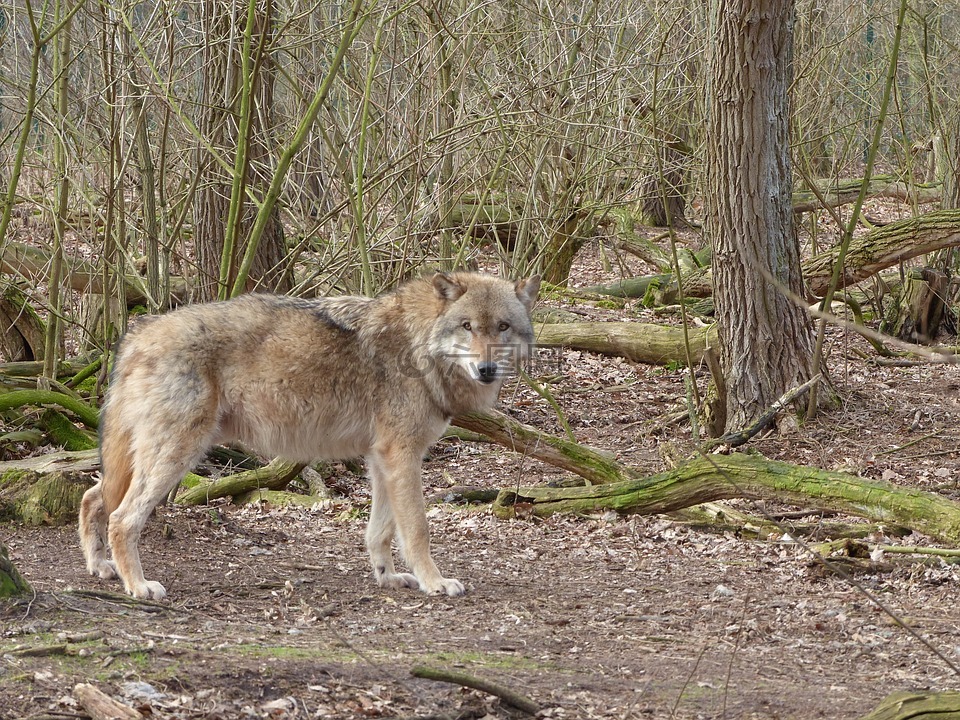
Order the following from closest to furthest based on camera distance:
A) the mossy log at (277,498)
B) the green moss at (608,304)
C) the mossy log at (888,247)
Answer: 1. the mossy log at (277,498)
2. the mossy log at (888,247)
3. the green moss at (608,304)

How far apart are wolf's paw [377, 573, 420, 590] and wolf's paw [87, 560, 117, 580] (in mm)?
1515

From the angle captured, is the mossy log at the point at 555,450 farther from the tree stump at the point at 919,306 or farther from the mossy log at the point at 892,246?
the tree stump at the point at 919,306

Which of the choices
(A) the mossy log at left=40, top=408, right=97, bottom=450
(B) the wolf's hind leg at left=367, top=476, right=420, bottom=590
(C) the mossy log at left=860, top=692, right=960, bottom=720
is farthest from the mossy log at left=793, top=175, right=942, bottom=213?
(C) the mossy log at left=860, top=692, right=960, bottom=720

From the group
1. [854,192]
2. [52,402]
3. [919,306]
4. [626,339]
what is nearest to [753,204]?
[626,339]


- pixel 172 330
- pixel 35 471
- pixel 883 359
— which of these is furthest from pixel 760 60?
pixel 35 471

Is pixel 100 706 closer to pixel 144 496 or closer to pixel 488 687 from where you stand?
pixel 488 687

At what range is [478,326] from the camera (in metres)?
5.91

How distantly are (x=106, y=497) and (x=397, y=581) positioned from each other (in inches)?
68.7

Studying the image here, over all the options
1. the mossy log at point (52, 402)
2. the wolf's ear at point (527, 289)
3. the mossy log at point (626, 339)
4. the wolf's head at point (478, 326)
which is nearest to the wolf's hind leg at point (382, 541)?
the wolf's head at point (478, 326)

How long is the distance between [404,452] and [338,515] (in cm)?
196

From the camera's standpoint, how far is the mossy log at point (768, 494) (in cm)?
628

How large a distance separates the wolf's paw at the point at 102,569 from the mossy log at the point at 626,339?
6.70m

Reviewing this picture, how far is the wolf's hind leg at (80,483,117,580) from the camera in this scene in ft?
18.2

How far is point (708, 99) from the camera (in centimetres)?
891
